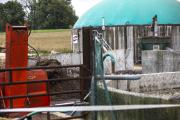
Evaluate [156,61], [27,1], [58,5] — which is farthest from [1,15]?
[156,61]

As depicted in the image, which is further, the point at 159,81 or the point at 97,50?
the point at 159,81

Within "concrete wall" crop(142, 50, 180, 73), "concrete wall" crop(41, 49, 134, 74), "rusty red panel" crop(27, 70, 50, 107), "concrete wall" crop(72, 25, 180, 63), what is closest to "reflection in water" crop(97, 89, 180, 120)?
"rusty red panel" crop(27, 70, 50, 107)

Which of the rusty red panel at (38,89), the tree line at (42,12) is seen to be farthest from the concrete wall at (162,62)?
the tree line at (42,12)

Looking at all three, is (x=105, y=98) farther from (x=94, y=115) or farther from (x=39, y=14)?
(x=39, y=14)

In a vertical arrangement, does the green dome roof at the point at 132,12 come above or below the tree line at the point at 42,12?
below

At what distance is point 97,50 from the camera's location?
838 centimetres

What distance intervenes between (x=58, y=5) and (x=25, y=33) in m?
96.8

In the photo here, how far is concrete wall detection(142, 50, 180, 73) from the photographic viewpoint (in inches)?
746

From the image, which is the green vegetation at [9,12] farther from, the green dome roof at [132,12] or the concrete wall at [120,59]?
the concrete wall at [120,59]

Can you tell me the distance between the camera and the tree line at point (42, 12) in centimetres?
9044

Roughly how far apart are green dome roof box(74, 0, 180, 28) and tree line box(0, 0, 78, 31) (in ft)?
146

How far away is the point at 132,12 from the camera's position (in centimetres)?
4053

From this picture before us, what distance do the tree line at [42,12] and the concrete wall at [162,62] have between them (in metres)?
67.6

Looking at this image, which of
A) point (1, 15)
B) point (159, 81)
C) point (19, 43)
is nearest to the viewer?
point (19, 43)
